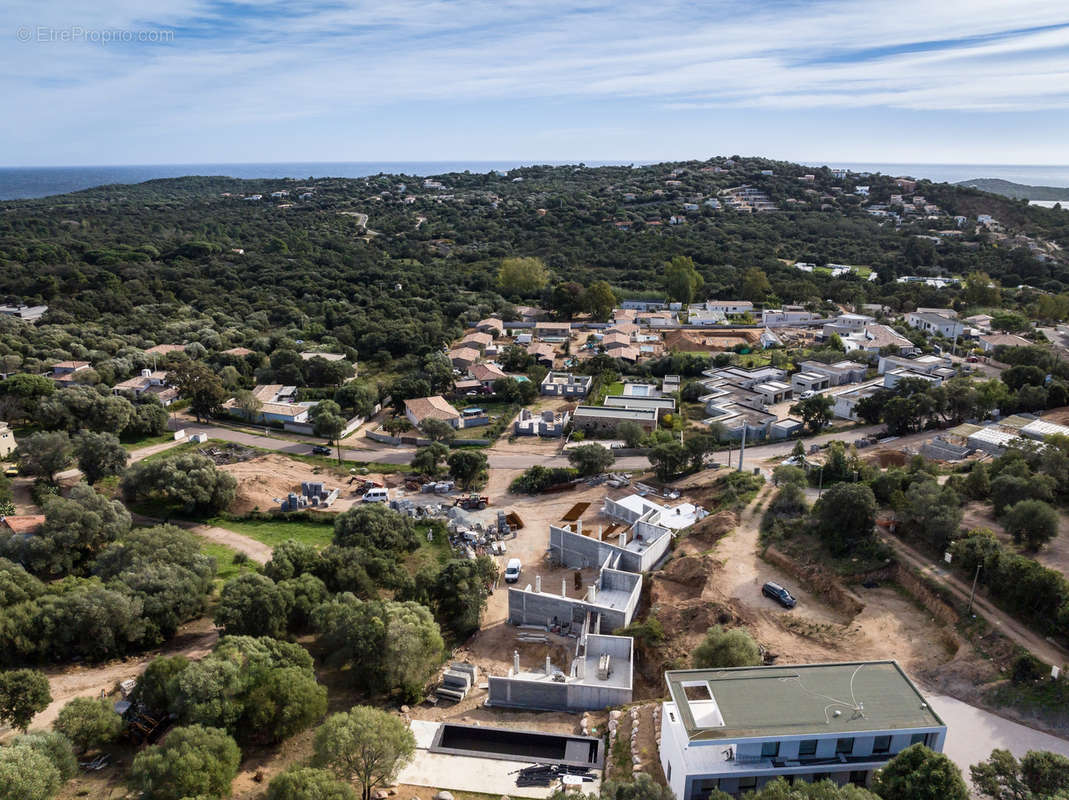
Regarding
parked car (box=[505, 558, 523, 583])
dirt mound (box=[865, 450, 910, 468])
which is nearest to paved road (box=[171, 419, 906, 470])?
dirt mound (box=[865, 450, 910, 468])

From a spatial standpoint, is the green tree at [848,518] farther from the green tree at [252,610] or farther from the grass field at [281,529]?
the grass field at [281,529]

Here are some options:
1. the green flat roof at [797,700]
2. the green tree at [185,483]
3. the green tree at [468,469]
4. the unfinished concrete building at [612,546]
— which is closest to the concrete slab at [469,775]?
the green flat roof at [797,700]

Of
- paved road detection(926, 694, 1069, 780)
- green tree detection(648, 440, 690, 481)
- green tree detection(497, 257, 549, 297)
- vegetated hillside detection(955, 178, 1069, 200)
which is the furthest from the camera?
vegetated hillside detection(955, 178, 1069, 200)

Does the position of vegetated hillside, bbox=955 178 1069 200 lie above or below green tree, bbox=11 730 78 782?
above

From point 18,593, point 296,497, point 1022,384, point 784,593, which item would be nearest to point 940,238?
point 1022,384

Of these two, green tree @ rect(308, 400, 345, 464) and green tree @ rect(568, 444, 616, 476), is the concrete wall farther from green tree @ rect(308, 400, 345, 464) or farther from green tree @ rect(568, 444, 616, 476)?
green tree @ rect(308, 400, 345, 464)

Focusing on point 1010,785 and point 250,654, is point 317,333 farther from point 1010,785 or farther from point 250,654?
point 1010,785

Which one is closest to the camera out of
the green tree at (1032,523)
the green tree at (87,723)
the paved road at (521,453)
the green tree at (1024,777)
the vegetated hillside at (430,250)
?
the green tree at (1024,777)
